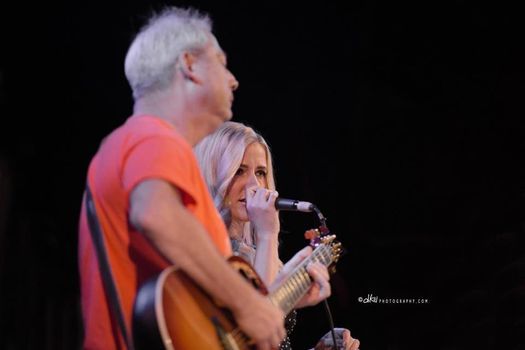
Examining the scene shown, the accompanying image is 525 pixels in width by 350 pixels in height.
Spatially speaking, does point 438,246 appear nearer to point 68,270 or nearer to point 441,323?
point 441,323

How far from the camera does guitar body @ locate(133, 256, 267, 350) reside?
117 cm

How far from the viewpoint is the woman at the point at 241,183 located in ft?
7.38

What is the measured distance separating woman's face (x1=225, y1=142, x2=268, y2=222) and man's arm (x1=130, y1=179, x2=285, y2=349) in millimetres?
1123

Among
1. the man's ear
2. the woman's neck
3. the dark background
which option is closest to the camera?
the man's ear

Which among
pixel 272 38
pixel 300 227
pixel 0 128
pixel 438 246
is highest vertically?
pixel 272 38

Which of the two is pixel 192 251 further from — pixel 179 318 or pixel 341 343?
pixel 341 343

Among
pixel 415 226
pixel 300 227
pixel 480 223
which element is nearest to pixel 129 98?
pixel 300 227

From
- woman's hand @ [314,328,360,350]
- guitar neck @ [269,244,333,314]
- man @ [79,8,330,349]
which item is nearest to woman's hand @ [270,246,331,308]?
guitar neck @ [269,244,333,314]

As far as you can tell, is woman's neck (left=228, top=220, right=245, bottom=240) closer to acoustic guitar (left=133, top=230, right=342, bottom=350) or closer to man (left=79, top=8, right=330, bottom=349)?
man (left=79, top=8, right=330, bottom=349)

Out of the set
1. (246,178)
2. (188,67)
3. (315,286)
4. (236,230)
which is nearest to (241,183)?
(246,178)

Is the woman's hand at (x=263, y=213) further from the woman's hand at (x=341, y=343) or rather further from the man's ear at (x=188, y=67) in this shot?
the man's ear at (x=188, y=67)

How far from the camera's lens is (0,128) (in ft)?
6.41

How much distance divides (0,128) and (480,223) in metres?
3.38

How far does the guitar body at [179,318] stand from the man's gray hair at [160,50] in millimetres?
544
